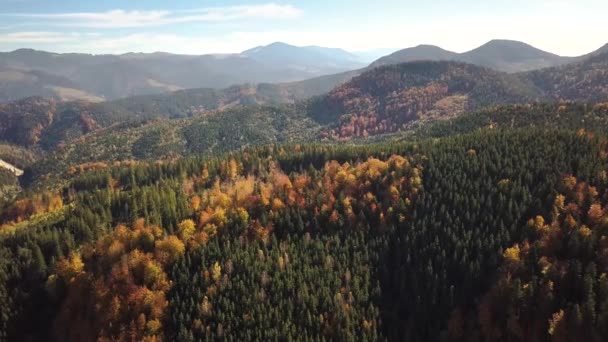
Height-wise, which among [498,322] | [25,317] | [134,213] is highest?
[134,213]

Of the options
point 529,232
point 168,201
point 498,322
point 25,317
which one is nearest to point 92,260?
point 25,317

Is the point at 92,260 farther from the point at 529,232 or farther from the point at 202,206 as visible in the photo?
the point at 529,232

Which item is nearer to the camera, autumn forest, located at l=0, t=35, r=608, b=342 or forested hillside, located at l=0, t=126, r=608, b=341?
autumn forest, located at l=0, t=35, r=608, b=342

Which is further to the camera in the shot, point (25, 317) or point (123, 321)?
point (25, 317)

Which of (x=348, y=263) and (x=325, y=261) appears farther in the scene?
(x=348, y=263)

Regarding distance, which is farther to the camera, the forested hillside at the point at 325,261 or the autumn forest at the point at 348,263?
the forested hillside at the point at 325,261

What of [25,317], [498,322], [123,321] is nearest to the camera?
[498,322]

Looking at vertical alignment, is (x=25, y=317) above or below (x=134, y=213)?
below

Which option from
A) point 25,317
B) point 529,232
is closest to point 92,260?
point 25,317

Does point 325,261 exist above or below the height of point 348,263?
above

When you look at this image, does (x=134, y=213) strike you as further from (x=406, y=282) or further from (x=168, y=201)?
(x=406, y=282)

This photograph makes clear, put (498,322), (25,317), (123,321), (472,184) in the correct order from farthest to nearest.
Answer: (472,184) → (25,317) → (123,321) → (498,322)
